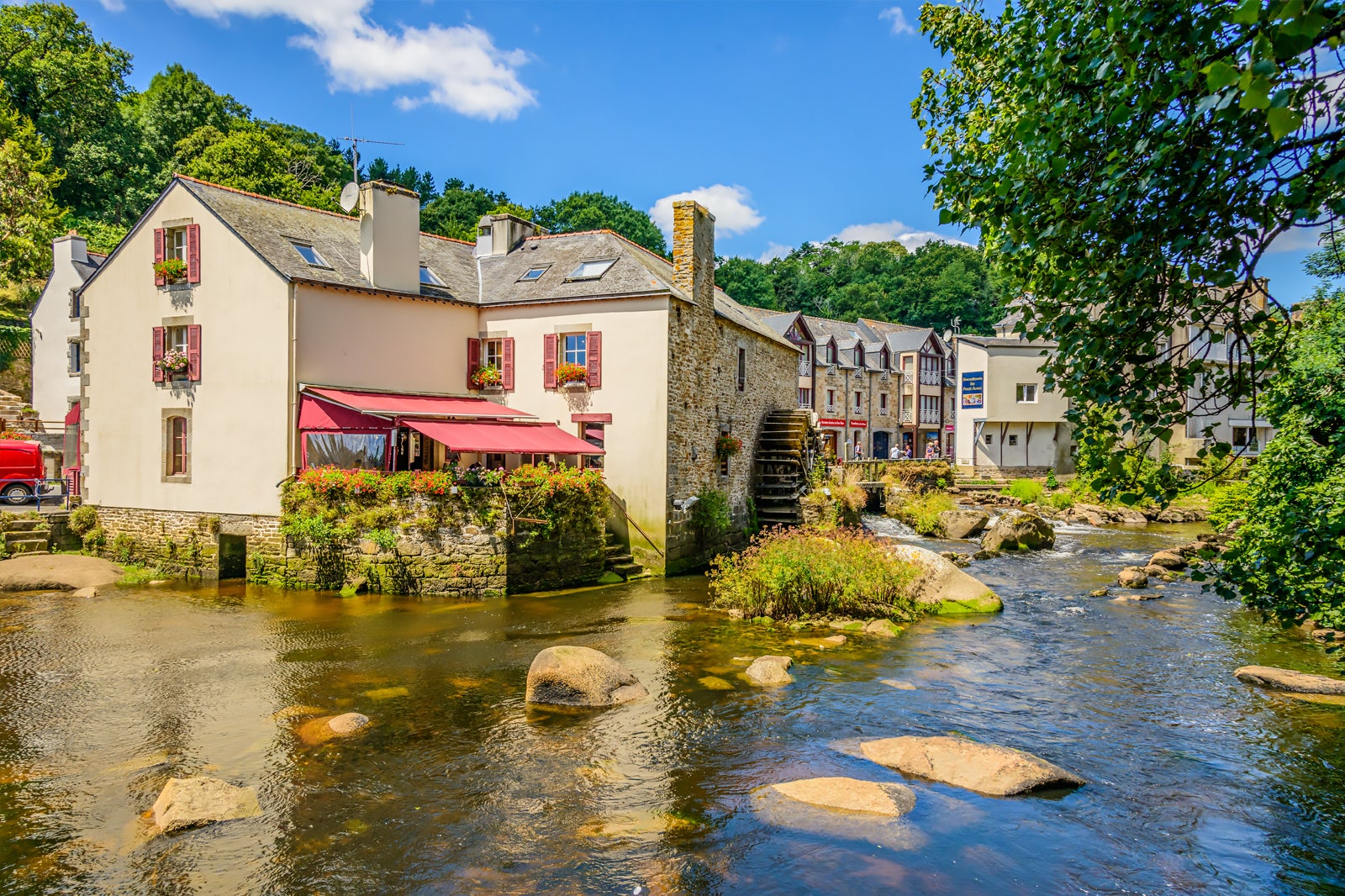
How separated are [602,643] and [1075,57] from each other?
11132 mm

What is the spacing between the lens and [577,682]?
35.0ft

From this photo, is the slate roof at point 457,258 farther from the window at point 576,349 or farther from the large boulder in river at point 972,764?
the large boulder in river at point 972,764

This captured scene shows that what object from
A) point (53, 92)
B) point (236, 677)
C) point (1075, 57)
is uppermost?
point (53, 92)

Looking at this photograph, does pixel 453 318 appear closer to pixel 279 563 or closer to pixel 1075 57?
pixel 279 563

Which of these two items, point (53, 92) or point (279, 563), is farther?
point (53, 92)

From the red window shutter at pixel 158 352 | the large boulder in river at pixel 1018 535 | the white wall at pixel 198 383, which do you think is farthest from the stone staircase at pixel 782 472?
the red window shutter at pixel 158 352

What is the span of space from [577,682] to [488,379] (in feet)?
43.0

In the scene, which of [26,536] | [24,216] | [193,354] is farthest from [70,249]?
[193,354]

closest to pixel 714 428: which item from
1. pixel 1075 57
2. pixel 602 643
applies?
pixel 602 643

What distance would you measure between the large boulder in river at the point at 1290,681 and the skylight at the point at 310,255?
2058 cm

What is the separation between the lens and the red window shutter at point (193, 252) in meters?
19.4

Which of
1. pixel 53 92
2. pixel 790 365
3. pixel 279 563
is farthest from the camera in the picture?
pixel 53 92

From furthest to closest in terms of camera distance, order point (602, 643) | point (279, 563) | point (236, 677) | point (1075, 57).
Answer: point (279, 563)
point (602, 643)
point (236, 677)
point (1075, 57)

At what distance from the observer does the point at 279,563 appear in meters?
18.4
